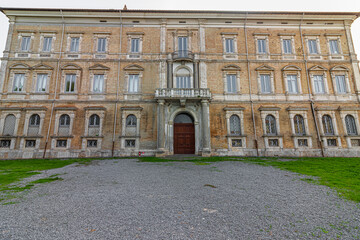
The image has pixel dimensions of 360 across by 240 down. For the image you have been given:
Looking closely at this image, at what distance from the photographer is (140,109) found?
1656 cm

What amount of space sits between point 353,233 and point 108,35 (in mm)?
21945

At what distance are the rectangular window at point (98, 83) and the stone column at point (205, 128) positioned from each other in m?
10.6

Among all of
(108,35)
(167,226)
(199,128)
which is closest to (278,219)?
(167,226)

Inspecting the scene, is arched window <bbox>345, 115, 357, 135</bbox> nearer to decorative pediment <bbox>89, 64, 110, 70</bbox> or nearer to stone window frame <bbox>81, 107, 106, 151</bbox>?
stone window frame <bbox>81, 107, 106, 151</bbox>

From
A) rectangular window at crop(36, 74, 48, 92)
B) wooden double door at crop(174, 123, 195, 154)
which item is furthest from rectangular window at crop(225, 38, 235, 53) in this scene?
rectangular window at crop(36, 74, 48, 92)

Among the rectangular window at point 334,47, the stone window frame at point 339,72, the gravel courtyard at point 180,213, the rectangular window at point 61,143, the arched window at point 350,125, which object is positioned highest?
the rectangular window at point 334,47

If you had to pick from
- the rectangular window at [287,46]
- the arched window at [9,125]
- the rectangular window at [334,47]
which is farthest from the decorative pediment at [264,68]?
the arched window at [9,125]

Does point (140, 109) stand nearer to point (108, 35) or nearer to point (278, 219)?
point (108, 35)

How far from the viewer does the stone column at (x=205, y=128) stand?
50.0ft

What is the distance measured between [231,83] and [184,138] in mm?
7663

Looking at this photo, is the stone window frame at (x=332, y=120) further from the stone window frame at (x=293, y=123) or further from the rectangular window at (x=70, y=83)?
the rectangular window at (x=70, y=83)

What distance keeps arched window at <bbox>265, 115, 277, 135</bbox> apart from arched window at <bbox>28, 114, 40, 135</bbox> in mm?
22410

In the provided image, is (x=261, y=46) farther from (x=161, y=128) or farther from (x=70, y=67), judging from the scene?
(x=70, y=67)

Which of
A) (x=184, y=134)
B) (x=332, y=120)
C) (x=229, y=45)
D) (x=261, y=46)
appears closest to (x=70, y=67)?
(x=184, y=134)
